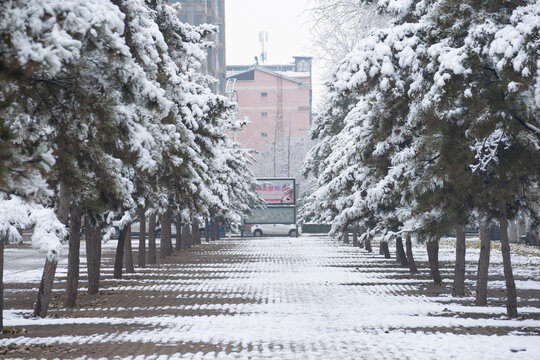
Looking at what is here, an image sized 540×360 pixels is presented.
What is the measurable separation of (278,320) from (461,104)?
479 centimetres

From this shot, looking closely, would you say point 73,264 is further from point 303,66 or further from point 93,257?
point 303,66

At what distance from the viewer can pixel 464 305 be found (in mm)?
17141

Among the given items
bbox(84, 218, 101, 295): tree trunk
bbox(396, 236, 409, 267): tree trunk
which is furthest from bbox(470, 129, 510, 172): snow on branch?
bbox(396, 236, 409, 267): tree trunk

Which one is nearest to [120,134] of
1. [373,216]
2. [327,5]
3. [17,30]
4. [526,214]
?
[17,30]

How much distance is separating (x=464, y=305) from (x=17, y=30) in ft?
40.1

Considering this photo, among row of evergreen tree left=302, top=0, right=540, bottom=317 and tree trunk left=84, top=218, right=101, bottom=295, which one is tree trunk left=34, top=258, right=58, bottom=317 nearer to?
tree trunk left=84, top=218, right=101, bottom=295

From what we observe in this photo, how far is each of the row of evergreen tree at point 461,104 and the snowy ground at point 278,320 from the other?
5.65 ft

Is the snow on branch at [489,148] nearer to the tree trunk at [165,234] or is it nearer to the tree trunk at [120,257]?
the tree trunk at [120,257]

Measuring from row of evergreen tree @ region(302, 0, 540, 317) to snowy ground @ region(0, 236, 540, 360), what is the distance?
1.72 metres

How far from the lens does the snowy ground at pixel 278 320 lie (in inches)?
456

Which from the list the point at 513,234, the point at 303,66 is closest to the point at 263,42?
the point at 303,66

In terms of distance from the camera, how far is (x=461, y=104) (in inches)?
535

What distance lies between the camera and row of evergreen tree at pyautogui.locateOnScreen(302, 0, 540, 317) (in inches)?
517

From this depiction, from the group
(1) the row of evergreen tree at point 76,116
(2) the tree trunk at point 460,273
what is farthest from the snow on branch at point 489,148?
(1) the row of evergreen tree at point 76,116
